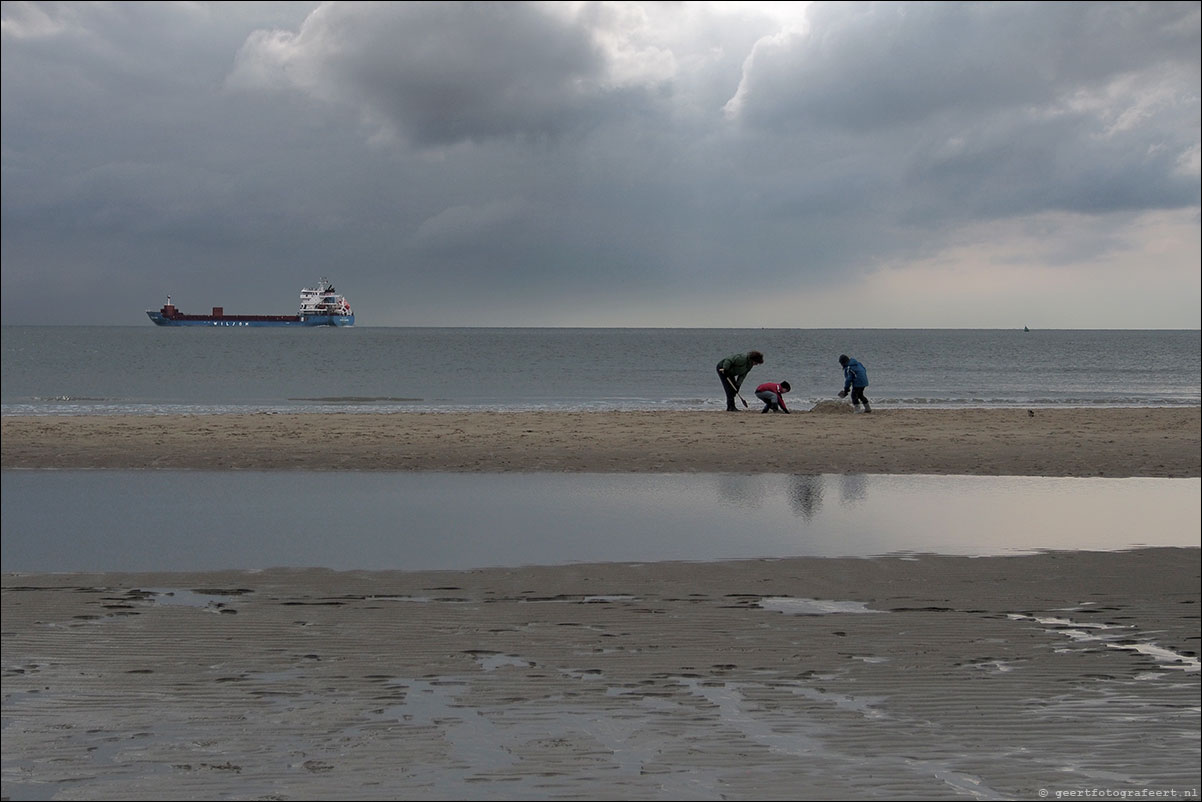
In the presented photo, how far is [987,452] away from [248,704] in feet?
50.1

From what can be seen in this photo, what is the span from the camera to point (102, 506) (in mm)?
13000

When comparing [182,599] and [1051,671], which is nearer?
[1051,671]

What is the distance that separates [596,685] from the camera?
6.16m

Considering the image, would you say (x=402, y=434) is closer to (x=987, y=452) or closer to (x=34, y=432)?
(x=34, y=432)

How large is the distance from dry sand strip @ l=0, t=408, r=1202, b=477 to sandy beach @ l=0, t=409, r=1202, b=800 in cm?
723

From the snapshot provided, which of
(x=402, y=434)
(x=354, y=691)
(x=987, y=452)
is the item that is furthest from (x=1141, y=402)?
(x=354, y=691)

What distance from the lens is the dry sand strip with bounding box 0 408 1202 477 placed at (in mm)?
17000

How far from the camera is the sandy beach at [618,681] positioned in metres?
4.92

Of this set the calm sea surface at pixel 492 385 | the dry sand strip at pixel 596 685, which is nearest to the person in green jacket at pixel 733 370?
the calm sea surface at pixel 492 385

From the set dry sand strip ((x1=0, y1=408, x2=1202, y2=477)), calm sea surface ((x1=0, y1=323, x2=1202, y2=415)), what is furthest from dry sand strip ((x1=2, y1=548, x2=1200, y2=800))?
calm sea surface ((x1=0, y1=323, x2=1202, y2=415))

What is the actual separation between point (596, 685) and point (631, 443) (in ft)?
44.0

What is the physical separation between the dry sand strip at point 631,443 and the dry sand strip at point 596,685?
795 cm

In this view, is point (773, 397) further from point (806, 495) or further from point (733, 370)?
point (806, 495)

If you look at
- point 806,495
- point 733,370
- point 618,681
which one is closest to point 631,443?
point 806,495
